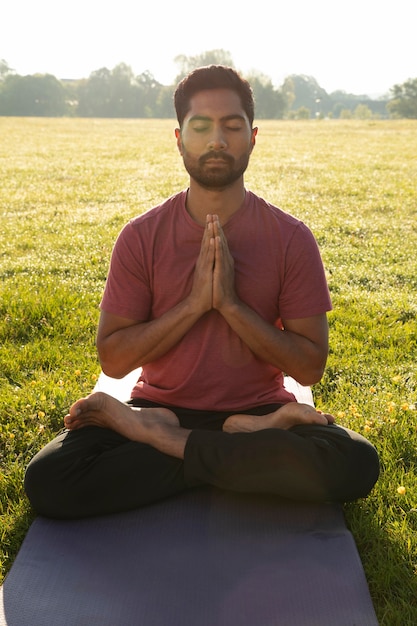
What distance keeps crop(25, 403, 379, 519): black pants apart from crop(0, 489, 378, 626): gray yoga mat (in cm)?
9

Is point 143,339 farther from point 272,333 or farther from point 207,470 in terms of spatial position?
point 207,470

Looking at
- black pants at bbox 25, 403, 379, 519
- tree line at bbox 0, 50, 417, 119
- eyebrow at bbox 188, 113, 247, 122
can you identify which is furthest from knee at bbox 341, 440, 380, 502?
tree line at bbox 0, 50, 417, 119

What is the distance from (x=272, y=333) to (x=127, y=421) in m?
0.86

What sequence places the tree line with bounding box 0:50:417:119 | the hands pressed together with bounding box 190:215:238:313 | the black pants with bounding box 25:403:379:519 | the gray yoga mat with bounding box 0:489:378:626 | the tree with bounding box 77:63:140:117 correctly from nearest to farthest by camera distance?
the gray yoga mat with bounding box 0:489:378:626 < the black pants with bounding box 25:403:379:519 < the hands pressed together with bounding box 190:215:238:313 < the tree line with bounding box 0:50:417:119 < the tree with bounding box 77:63:140:117

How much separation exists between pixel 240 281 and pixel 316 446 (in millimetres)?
956

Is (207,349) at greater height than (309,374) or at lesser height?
greater

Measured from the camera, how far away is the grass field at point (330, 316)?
3684 mm

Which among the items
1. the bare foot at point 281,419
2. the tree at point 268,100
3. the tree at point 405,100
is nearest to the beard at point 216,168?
the bare foot at point 281,419

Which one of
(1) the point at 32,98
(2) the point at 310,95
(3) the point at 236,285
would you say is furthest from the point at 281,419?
(2) the point at 310,95

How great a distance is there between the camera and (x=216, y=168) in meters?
3.77

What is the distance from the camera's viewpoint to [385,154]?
21.7 m

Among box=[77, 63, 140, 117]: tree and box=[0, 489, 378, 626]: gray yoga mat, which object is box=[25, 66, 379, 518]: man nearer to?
box=[0, 489, 378, 626]: gray yoga mat

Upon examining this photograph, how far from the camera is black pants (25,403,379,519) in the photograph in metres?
3.46

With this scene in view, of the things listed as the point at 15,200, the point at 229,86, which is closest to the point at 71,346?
the point at 229,86
